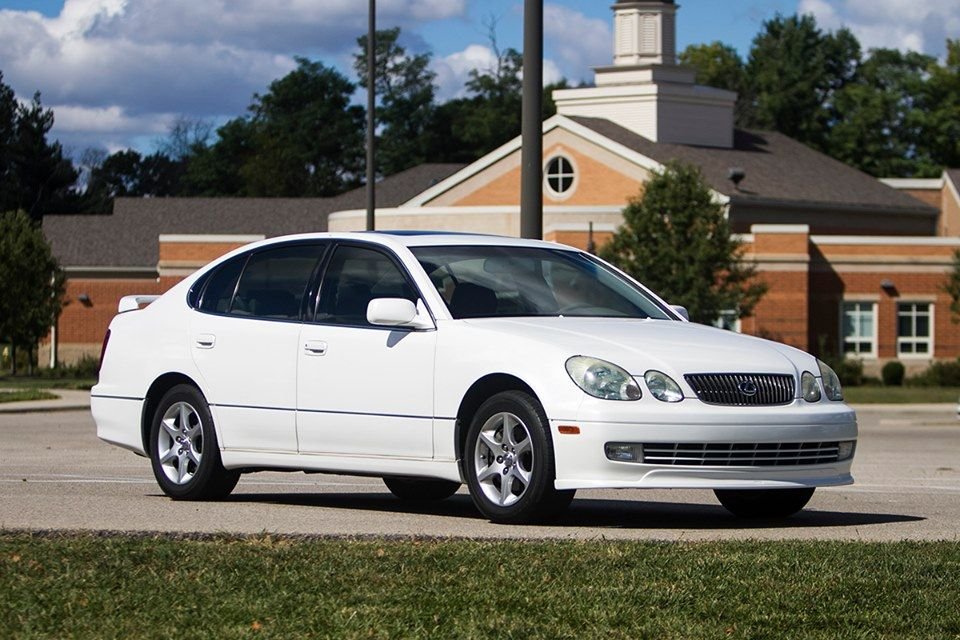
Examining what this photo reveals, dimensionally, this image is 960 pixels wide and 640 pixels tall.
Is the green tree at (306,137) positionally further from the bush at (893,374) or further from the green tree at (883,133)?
the bush at (893,374)

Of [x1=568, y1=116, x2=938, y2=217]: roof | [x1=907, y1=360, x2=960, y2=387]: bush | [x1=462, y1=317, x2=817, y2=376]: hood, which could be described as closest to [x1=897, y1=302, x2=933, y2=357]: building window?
[x1=907, y1=360, x2=960, y2=387]: bush

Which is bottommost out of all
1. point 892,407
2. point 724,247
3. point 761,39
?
point 892,407

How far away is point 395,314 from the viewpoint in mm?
10461

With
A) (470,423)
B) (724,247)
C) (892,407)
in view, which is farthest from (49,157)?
(470,423)

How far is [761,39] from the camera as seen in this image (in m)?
115

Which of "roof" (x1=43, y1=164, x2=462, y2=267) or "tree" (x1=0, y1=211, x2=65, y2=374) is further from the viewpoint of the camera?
"roof" (x1=43, y1=164, x2=462, y2=267)

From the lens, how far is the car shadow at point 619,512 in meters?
10.3

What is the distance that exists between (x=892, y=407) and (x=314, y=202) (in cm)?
4770

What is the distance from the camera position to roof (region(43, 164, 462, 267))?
2876 inches

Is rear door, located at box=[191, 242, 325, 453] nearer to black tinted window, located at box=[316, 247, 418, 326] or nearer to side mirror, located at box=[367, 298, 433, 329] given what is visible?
black tinted window, located at box=[316, 247, 418, 326]

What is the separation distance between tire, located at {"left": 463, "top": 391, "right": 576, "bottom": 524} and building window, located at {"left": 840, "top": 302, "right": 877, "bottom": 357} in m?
48.7

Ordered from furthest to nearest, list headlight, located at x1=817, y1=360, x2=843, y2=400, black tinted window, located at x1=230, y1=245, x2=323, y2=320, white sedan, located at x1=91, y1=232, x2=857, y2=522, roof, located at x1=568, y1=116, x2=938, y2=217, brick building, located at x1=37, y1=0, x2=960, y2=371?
roof, located at x1=568, y1=116, x2=938, y2=217 < brick building, located at x1=37, y1=0, x2=960, y2=371 < black tinted window, located at x1=230, y1=245, x2=323, y2=320 < headlight, located at x1=817, y1=360, x2=843, y2=400 < white sedan, located at x1=91, y1=232, x2=857, y2=522

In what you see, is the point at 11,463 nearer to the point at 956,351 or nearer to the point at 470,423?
the point at 470,423

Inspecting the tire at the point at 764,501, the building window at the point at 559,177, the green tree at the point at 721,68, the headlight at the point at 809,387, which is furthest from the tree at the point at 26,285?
the green tree at the point at 721,68
